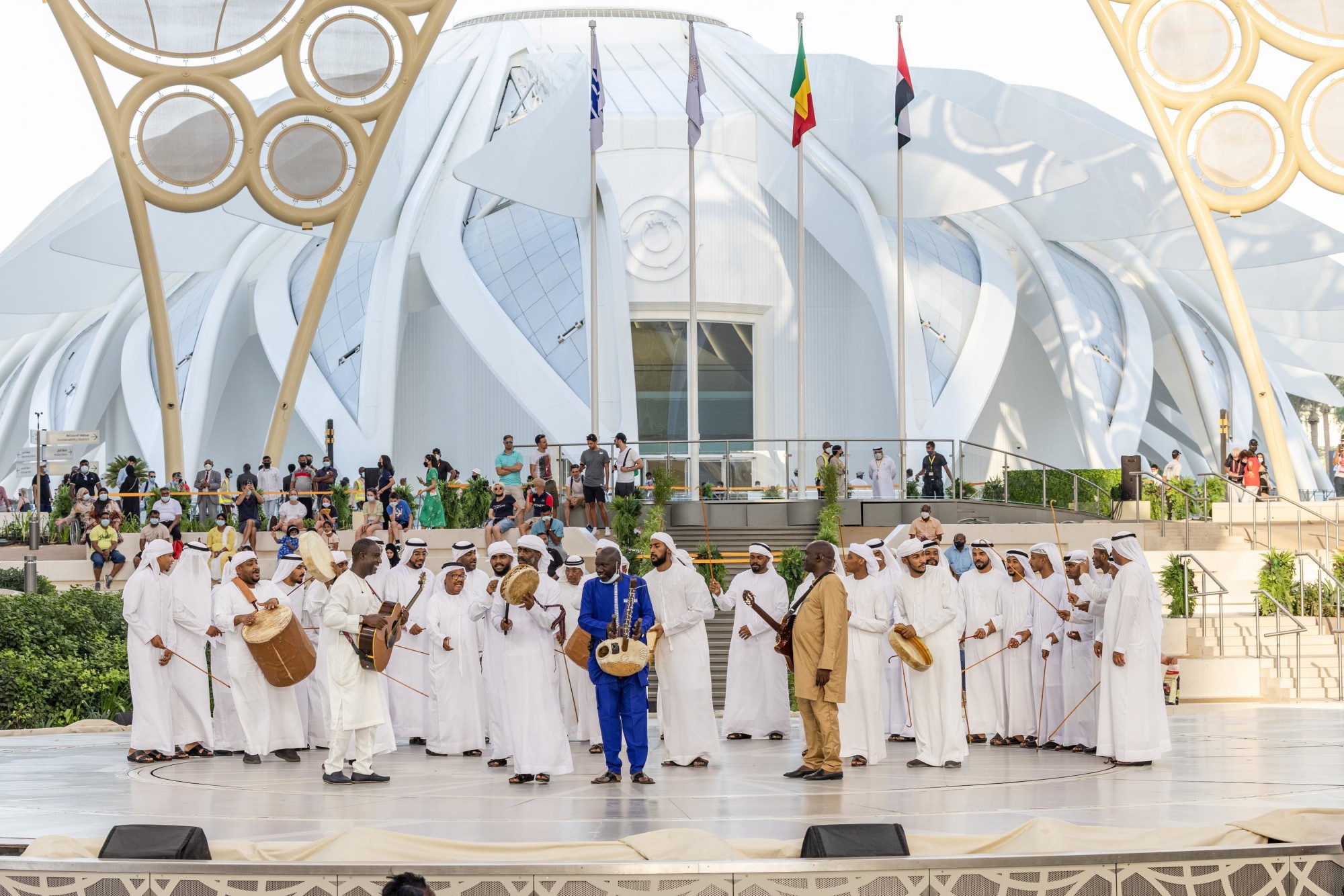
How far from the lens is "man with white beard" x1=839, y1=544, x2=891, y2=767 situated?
1069cm

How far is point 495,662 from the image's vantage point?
407 inches

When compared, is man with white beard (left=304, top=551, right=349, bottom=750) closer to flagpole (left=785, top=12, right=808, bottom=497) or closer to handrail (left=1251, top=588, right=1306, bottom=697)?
handrail (left=1251, top=588, right=1306, bottom=697)

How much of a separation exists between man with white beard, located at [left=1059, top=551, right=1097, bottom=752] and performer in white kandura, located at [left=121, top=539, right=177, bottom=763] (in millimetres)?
6511

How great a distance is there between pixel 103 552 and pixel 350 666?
453 inches

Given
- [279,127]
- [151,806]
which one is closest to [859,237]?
[279,127]

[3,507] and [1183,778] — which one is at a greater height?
[3,507]

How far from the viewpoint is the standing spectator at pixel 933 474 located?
22.8 m

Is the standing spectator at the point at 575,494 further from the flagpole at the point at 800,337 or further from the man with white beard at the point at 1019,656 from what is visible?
the man with white beard at the point at 1019,656

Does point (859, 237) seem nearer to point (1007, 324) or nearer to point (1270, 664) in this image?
point (1007, 324)

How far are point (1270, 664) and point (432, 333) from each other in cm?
1910

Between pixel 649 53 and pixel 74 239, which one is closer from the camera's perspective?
pixel 74 239

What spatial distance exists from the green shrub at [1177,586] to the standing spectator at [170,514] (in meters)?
12.0

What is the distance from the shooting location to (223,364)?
31141mm

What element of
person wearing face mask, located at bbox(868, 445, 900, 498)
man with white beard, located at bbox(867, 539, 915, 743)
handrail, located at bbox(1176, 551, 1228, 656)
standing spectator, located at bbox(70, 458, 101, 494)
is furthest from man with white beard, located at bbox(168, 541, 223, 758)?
person wearing face mask, located at bbox(868, 445, 900, 498)
